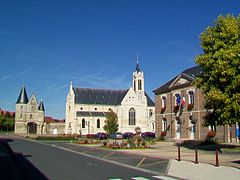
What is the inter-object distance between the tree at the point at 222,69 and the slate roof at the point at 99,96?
52285 millimetres

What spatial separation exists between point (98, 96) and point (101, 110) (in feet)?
→ 13.6

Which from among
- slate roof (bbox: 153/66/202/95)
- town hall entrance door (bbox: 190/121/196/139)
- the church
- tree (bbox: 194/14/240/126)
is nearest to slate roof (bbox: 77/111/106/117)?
the church

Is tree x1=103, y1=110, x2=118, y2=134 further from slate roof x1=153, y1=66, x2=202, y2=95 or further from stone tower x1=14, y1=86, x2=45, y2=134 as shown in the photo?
stone tower x1=14, y1=86, x2=45, y2=134

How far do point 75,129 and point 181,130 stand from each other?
36206 mm

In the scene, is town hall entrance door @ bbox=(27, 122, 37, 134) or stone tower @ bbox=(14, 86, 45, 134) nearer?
stone tower @ bbox=(14, 86, 45, 134)

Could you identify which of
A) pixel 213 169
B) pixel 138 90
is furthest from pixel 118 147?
pixel 138 90

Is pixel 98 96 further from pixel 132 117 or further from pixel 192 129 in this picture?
pixel 192 129

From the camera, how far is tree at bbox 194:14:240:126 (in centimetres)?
1944

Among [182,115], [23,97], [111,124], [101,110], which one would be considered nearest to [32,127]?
[23,97]

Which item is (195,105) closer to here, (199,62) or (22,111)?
(199,62)

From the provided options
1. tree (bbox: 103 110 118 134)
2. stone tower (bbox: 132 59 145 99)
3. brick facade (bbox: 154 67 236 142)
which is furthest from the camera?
stone tower (bbox: 132 59 145 99)

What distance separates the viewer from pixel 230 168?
12828mm

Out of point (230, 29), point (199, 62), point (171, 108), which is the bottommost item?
point (171, 108)

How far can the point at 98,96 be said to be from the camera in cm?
7569
